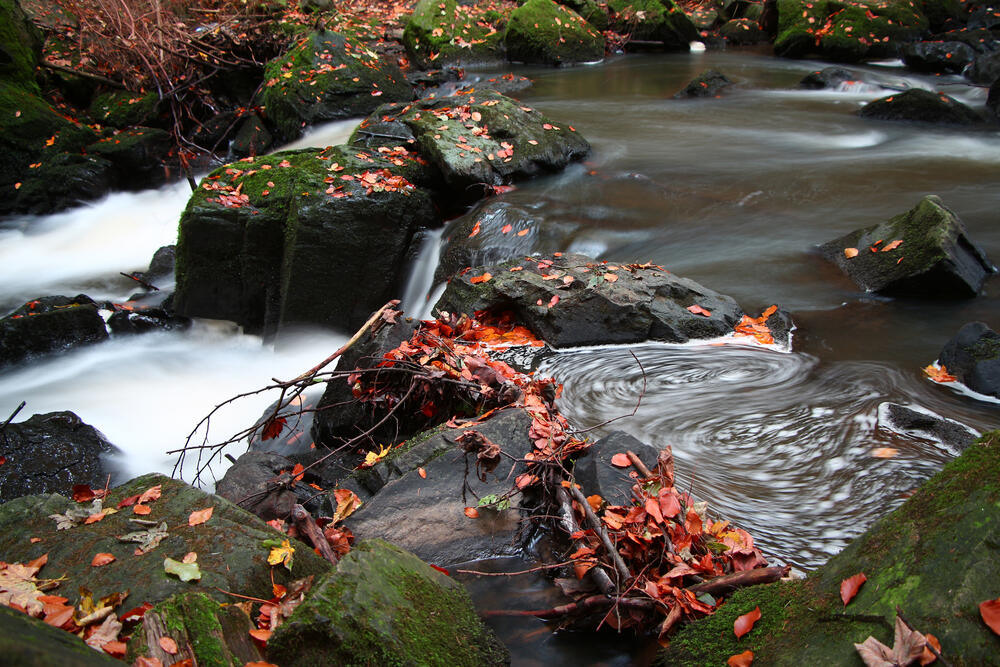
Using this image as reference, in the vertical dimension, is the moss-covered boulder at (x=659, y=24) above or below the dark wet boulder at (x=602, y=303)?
above

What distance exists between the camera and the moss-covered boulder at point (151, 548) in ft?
7.91

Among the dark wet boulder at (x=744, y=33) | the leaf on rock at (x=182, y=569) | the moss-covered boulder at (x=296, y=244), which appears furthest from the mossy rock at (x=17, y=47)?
the dark wet boulder at (x=744, y=33)

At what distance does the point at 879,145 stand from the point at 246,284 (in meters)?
9.07

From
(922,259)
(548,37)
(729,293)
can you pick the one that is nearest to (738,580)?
(729,293)

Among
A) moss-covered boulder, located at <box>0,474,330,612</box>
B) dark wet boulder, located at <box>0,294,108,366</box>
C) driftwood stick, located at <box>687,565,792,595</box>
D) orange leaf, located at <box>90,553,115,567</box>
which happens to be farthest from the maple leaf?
dark wet boulder, located at <box>0,294,108,366</box>

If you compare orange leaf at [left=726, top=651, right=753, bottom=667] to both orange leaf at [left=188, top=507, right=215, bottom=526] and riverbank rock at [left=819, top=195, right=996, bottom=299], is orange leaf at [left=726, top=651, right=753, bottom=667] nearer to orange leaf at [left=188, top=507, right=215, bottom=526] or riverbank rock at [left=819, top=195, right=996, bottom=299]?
orange leaf at [left=188, top=507, right=215, bottom=526]

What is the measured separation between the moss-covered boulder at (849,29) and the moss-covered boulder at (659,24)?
2.42m

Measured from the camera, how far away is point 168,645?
73.0 inches

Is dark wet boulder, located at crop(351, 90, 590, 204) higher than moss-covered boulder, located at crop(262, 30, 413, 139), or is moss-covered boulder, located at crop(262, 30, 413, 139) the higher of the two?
moss-covered boulder, located at crop(262, 30, 413, 139)

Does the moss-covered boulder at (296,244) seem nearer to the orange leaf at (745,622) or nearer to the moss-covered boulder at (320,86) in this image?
the moss-covered boulder at (320,86)

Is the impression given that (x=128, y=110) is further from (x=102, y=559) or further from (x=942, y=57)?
(x=942, y=57)

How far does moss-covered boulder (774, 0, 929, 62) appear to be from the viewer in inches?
596

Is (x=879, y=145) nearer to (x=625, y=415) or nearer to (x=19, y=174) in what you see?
(x=625, y=415)

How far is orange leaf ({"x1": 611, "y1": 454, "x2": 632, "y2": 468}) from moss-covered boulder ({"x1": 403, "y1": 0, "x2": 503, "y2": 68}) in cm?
1405
